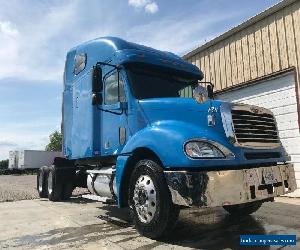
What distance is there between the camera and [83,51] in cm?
814

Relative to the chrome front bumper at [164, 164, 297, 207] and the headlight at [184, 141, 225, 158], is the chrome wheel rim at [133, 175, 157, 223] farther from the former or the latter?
the headlight at [184, 141, 225, 158]

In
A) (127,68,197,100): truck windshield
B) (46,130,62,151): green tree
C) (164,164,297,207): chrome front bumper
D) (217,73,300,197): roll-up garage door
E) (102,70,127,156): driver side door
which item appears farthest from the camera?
(46,130,62,151): green tree

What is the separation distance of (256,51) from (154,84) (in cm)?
571

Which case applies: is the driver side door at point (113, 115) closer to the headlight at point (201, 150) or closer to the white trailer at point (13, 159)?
the headlight at point (201, 150)

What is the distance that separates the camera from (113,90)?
6637mm

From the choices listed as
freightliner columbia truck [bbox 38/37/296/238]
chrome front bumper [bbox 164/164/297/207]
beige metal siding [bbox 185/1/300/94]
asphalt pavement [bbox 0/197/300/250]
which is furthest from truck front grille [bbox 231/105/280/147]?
beige metal siding [bbox 185/1/300/94]

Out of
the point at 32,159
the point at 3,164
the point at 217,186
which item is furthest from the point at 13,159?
the point at 217,186

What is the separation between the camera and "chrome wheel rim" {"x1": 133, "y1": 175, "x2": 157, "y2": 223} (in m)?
5.14

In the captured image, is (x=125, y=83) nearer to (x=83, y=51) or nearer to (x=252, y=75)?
(x=83, y=51)

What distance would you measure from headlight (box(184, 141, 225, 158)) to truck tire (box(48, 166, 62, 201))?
567 centimetres

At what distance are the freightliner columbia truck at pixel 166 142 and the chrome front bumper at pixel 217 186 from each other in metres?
0.01

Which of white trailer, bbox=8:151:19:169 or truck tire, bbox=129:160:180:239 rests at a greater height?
white trailer, bbox=8:151:19:169

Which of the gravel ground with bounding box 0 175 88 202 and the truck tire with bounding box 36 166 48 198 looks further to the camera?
the gravel ground with bounding box 0 175 88 202

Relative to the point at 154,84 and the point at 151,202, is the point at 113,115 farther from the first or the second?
the point at 151,202
